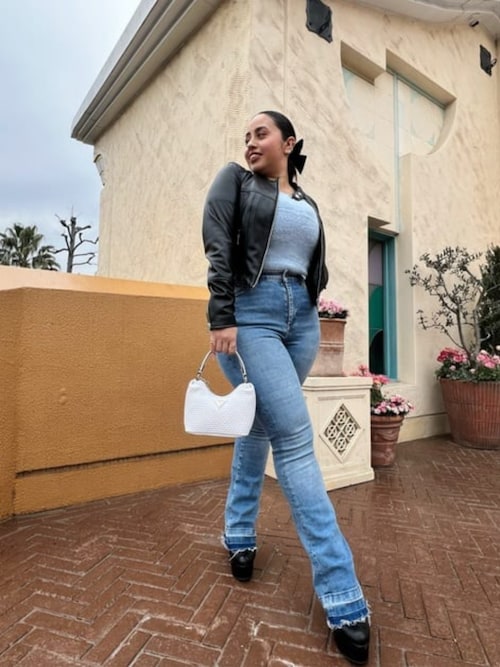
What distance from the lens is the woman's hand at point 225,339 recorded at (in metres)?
1.31

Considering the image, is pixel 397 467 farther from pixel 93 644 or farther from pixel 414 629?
pixel 93 644

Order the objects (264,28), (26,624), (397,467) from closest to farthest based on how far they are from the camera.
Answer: (26,624)
(397,467)
(264,28)

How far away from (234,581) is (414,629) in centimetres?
69

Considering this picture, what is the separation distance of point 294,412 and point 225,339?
1.13ft

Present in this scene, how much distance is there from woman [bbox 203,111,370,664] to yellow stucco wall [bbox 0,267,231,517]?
3.93ft

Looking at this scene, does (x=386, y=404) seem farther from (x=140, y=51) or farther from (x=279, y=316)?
(x=140, y=51)

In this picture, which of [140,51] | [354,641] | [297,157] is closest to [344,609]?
[354,641]

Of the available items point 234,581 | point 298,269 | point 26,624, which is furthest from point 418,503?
point 26,624

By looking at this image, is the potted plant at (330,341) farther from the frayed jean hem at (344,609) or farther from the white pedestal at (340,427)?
the frayed jean hem at (344,609)

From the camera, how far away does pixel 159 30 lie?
4520 mm

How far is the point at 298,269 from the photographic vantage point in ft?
4.83

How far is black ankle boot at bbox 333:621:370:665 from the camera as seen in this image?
1178 mm

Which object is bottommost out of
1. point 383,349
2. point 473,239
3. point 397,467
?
point 397,467

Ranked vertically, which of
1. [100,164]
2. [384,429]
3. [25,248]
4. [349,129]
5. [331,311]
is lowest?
[384,429]
